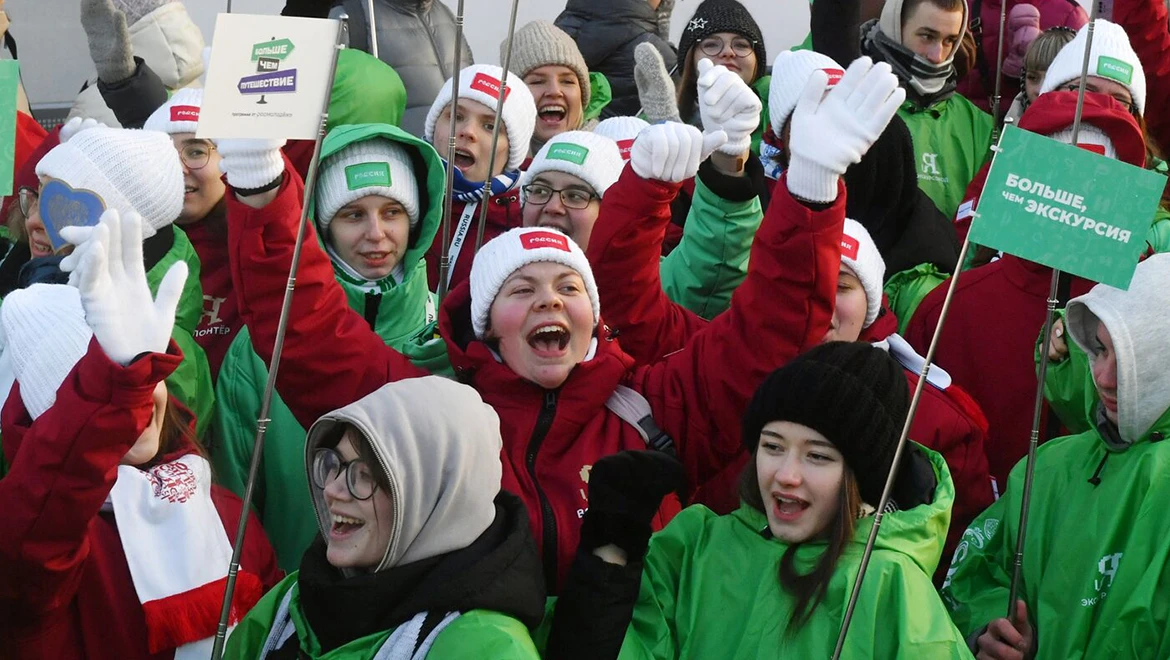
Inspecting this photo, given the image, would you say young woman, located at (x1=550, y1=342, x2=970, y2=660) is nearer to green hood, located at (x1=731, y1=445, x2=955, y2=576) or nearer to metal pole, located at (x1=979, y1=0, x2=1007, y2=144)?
green hood, located at (x1=731, y1=445, x2=955, y2=576)

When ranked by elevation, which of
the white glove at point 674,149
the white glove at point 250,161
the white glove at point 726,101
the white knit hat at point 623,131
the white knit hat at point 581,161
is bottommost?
the white knit hat at point 623,131

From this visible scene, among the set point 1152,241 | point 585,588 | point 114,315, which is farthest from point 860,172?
point 114,315

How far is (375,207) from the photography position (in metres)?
4.11

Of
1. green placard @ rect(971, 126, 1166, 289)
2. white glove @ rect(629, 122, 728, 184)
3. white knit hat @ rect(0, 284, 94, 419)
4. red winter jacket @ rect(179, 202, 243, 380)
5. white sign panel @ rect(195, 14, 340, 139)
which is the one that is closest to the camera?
green placard @ rect(971, 126, 1166, 289)

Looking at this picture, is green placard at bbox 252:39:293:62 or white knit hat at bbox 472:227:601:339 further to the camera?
white knit hat at bbox 472:227:601:339

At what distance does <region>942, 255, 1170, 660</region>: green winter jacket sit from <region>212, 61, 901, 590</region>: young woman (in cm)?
57

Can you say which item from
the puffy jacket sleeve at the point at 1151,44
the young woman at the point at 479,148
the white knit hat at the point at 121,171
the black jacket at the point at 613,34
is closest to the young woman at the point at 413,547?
the white knit hat at the point at 121,171

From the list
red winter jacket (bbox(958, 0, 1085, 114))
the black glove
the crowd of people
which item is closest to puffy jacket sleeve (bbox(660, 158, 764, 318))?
the crowd of people

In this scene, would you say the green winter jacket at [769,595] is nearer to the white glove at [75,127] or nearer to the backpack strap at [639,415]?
the backpack strap at [639,415]

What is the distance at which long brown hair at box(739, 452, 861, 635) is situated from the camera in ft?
9.62

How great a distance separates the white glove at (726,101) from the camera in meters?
3.61

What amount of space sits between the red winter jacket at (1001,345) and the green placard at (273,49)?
196 cm

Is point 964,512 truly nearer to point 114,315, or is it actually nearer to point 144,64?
point 114,315

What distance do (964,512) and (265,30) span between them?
6.28 feet
